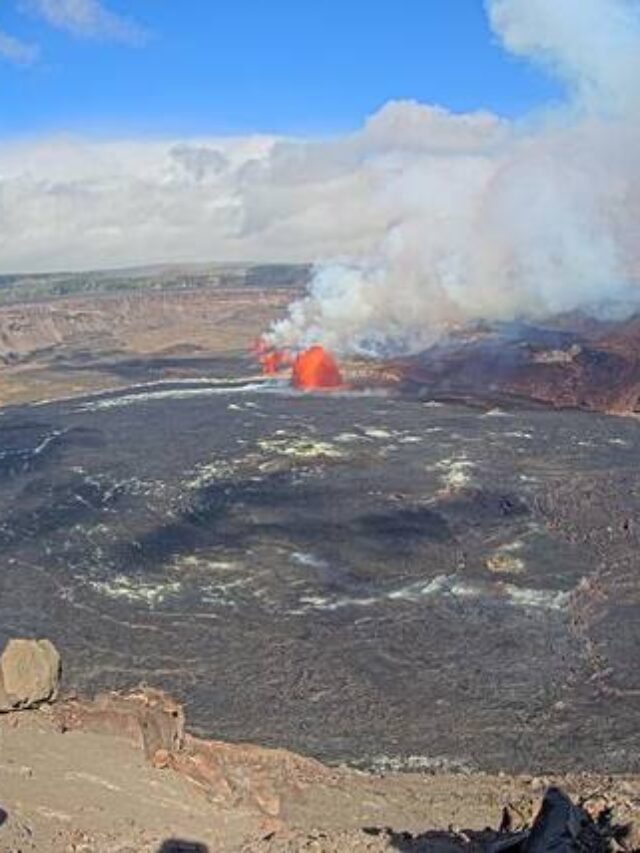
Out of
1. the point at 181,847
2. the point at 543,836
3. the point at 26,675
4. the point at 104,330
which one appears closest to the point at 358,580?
the point at 26,675

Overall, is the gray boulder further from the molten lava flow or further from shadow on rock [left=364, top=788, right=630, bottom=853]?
the molten lava flow

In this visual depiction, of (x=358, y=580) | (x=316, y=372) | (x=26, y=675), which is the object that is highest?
(x=316, y=372)

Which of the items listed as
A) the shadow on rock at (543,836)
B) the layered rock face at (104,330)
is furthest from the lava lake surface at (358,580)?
the layered rock face at (104,330)

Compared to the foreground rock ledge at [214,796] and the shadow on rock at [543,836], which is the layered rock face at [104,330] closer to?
the foreground rock ledge at [214,796]

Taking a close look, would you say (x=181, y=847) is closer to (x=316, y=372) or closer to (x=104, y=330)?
(x=316, y=372)

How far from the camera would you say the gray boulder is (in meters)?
24.5

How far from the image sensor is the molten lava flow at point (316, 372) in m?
96.1

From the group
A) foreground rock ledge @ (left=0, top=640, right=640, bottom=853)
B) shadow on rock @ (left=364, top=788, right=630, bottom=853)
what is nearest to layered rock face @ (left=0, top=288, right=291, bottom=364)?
foreground rock ledge @ (left=0, top=640, right=640, bottom=853)

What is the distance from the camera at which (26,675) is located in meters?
25.0

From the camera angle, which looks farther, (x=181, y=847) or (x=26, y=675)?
(x=26, y=675)

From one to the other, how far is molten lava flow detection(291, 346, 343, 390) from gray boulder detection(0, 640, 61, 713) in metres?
70.2

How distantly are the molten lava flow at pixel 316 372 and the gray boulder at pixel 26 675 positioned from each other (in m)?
70.2

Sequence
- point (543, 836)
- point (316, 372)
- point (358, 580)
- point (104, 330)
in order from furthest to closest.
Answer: point (104, 330)
point (316, 372)
point (358, 580)
point (543, 836)

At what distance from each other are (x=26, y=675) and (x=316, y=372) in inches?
2882
